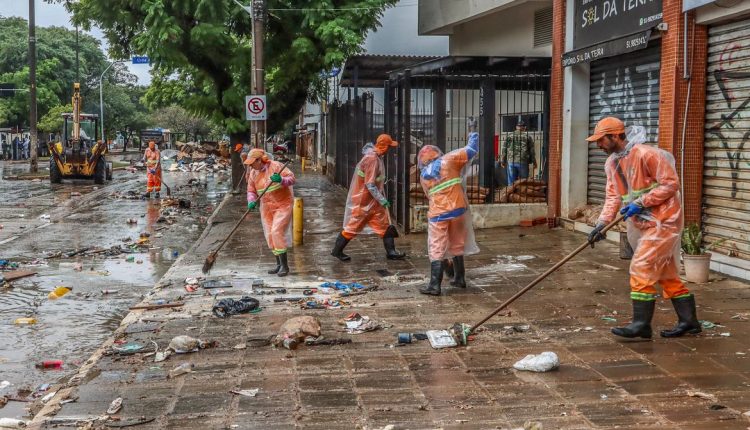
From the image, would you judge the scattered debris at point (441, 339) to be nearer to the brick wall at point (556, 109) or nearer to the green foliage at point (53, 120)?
the brick wall at point (556, 109)

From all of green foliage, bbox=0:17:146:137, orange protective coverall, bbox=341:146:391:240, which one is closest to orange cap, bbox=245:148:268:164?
orange protective coverall, bbox=341:146:391:240

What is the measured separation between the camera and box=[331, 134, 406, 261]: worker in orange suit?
10.7 metres

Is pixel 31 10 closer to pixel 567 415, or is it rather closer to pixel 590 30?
pixel 590 30

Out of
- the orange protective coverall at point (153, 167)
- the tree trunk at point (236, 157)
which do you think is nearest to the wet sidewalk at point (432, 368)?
the orange protective coverall at point (153, 167)

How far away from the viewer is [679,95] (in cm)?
977

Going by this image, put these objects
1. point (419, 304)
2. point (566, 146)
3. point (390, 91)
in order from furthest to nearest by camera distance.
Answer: point (390, 91) < point (566, 146) < point (419, 304)

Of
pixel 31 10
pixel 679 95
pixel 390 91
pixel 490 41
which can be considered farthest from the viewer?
pixel 31 10

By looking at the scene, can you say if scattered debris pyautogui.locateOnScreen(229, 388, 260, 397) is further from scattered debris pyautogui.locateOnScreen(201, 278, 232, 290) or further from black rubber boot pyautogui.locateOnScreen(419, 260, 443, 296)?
scattered debris pyautogui.locateOnScreen(201, 278, 232, 290)

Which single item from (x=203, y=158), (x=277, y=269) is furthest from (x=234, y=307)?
(x=203, y=158)

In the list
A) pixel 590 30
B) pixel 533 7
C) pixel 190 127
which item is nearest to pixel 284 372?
pixel 590 30

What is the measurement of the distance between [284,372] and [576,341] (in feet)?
7.62

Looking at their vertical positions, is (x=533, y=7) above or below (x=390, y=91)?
above

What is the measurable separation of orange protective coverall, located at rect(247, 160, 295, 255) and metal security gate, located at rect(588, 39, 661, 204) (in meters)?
4.91

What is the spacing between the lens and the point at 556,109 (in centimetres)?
1337
